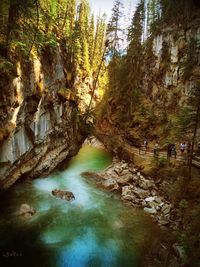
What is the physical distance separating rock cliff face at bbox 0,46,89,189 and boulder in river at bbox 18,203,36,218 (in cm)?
271

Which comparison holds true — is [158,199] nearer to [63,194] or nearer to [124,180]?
[124,180]

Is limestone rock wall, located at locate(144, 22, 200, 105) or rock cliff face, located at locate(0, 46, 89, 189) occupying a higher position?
limestone rock wall, located at locate(144, 22, 200, 105)

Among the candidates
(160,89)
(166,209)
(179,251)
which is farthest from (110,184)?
(160,89)

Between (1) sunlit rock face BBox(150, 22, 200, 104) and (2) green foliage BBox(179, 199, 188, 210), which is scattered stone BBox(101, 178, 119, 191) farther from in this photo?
(1) sunlit rock face BBox(150, 22, 200, 104)

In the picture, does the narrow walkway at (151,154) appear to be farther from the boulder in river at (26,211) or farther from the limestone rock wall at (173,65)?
the boulder in river at (26,211)

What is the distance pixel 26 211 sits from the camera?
17.8 metres

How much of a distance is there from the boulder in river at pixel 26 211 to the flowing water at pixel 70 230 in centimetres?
36

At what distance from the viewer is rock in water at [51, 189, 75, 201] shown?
21328 mm

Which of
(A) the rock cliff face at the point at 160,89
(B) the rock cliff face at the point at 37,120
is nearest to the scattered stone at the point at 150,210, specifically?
(B) the rock cliff face at the point at 37,120

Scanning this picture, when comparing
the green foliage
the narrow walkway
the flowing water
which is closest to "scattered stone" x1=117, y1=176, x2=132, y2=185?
the flowing water

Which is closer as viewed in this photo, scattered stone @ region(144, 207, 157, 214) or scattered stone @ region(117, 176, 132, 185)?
scattered stone @ region(144, 207, 157, 214)

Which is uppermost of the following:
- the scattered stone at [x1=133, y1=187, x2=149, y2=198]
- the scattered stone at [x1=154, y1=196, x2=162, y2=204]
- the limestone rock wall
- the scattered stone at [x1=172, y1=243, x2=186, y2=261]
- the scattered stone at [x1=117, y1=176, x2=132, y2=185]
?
the limestone rock wall

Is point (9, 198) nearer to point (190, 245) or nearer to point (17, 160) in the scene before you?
point (17, 160)

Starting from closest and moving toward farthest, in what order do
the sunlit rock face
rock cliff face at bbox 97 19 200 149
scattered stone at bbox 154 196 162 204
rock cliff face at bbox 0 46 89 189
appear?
1. rock cliff face at bbox 0 46 89 189
2. scattered stone at bbox 154 196 162 204
3. the sunlit rock face
4. rock cliff face at bbox 97 19 200 149
